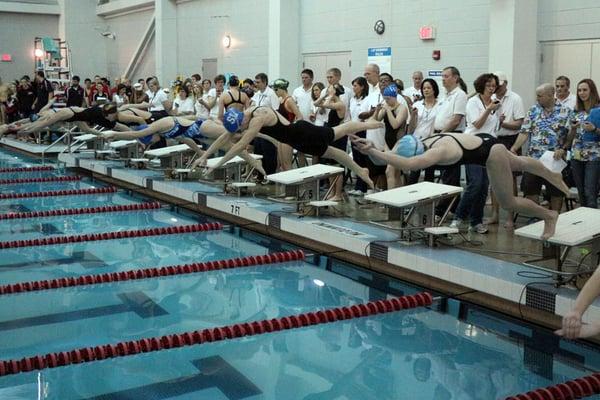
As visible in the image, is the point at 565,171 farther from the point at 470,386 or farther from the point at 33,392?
the point at 33,392

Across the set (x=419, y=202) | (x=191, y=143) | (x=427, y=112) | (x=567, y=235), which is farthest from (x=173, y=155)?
(x=567, y=235)

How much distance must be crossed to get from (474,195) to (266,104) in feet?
12.6

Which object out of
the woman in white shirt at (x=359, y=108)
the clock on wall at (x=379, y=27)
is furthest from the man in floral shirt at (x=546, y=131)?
the clock on wall at (x=379, y=27)

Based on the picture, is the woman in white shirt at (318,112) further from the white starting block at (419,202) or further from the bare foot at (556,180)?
the bare foot at (556,180)

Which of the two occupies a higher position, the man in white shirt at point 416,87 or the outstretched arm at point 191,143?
the man in white shirt at point 416,87

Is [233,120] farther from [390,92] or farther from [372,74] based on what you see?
[372,74]

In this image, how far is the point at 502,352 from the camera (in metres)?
4.24

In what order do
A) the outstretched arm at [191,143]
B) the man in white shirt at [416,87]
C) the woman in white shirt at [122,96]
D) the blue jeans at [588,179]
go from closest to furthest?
1. the blue jeans at [588,179]
2. the man in white shirt at [416,87]
3. the outstretched arm at [191,143]
4. the woman in white shirt at [122,96]

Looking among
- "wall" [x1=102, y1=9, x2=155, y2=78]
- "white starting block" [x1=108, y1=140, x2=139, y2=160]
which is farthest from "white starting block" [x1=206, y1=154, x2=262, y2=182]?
"wall" [x1=102, y1=9, x2=155, y2=78]

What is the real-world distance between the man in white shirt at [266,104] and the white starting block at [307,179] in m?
1.83

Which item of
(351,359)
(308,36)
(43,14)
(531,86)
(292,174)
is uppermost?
(43,14)

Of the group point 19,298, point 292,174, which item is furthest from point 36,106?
point 19,298

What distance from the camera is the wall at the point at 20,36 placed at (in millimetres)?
22719

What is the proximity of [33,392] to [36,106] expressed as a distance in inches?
558
